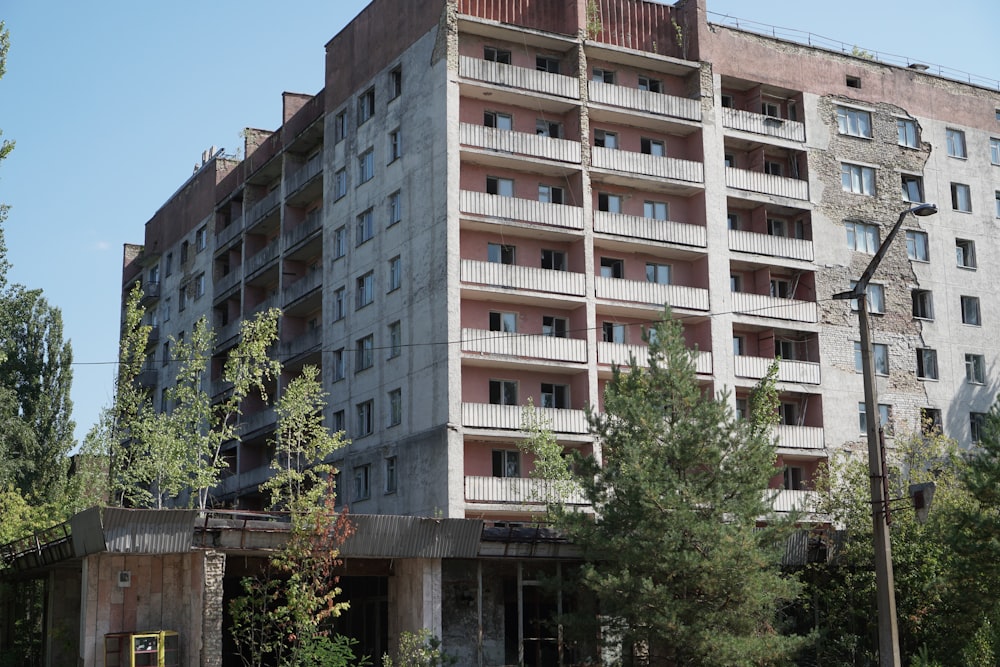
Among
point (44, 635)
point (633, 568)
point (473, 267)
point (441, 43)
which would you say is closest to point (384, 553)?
point (633, 568)

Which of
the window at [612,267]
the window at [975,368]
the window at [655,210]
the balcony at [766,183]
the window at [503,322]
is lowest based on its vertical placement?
the window at [975,368]

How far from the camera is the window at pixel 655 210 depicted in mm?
52062

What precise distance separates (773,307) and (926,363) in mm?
8528

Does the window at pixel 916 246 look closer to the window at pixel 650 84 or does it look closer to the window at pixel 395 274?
the window at pixel 650 84

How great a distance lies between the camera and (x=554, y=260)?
49.5 meters

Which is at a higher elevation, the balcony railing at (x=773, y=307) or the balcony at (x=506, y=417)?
the balcony railing at (x=773, y=307)

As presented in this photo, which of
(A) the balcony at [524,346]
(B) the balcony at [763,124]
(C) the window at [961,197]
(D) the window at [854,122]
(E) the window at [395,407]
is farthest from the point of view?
(C) the window at [961,197]

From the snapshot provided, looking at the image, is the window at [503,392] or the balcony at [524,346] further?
the window at [503,392]

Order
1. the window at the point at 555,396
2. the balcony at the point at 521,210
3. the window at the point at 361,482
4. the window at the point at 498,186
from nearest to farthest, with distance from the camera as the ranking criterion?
the balcony at the point at 521,210 < the window at the point at 555,396 < the window at the point at 498,186 < the window at the point at 361,482

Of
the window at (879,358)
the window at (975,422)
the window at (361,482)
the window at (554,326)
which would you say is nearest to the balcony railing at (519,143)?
the window at (554,326)

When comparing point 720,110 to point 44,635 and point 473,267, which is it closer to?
point 473,267

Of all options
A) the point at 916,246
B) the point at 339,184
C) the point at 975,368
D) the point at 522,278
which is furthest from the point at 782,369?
the point at 339,184

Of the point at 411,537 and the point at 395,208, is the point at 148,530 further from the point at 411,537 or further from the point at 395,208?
the point at 395,208

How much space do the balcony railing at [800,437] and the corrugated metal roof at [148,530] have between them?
28756 mm
